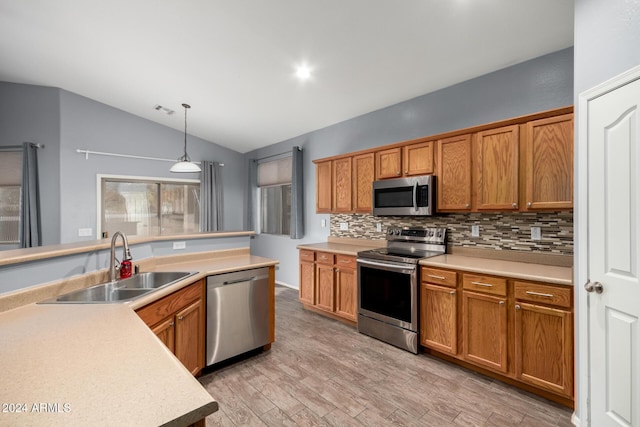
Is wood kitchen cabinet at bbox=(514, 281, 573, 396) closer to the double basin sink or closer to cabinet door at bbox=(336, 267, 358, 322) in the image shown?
cabinet door at bbox=(336, 267, 358, 322)

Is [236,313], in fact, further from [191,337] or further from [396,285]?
[396,285]

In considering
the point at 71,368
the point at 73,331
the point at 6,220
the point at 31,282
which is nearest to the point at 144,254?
the point at 31,282

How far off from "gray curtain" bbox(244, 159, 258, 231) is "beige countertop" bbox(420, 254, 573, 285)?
4137 millimetres

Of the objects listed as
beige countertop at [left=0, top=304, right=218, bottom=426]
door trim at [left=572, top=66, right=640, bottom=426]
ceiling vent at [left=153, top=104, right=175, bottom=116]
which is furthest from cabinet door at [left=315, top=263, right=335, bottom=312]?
ceiling vent at [left=153, top=104, right=175, bottom=116]

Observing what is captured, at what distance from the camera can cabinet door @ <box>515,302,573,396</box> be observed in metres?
1.94

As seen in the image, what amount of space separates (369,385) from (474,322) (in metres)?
1.01

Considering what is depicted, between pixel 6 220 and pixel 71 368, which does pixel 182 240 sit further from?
pixel 6 220

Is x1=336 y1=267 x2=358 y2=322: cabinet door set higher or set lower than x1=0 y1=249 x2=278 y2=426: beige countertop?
lower

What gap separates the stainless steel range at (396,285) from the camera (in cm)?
274

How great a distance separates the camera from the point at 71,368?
90 centimetres

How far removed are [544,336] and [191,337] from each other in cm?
258

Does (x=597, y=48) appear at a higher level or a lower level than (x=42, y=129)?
lower

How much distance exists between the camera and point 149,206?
16.9 ft

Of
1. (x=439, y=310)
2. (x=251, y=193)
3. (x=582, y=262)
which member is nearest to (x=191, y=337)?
(x=439, y=310)
